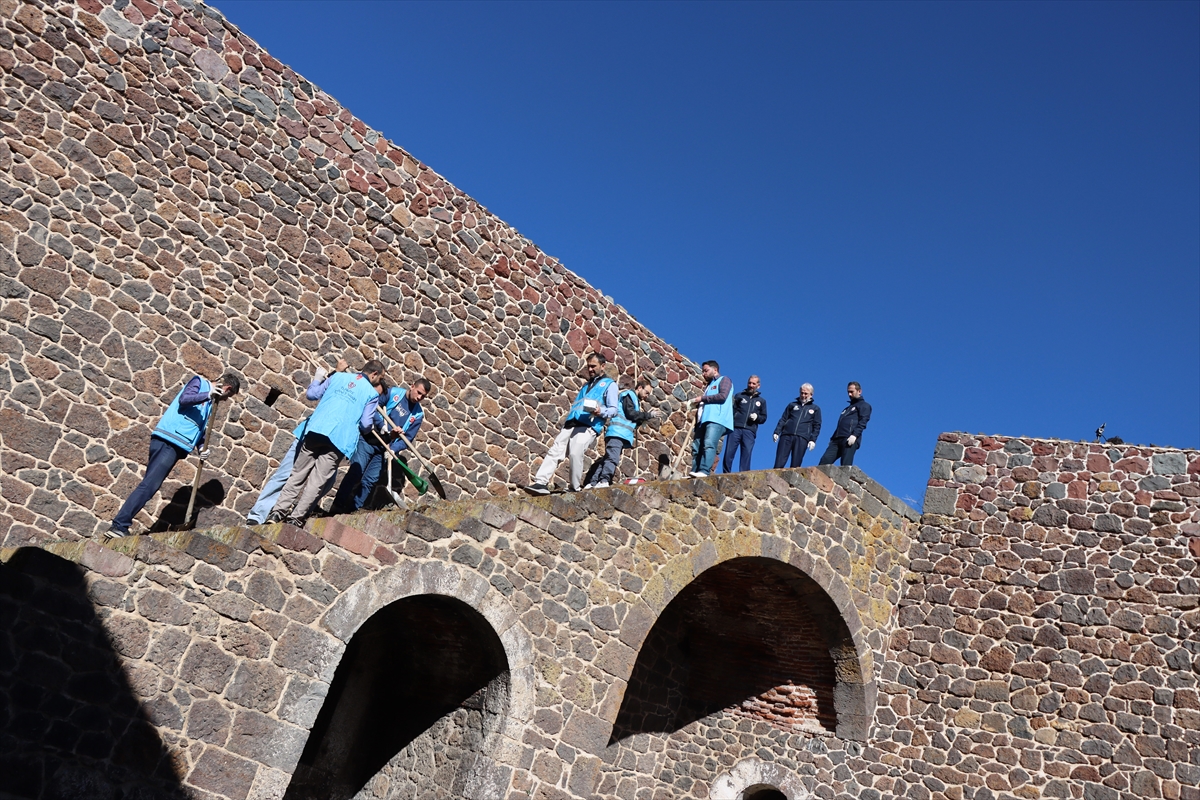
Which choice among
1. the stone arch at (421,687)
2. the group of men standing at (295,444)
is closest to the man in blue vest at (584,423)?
the stone arch at (421,687)

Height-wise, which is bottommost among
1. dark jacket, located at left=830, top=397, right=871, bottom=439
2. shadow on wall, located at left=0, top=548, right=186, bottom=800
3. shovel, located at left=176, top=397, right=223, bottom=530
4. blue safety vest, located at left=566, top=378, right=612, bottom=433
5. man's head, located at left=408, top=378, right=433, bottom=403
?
shadow on wall, located at left=0, top=548, right=186, bottom=800

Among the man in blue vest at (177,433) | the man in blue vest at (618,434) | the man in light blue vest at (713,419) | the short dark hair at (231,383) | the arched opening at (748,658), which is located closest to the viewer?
the man in blue vest at (177,433)

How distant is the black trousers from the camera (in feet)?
37.7

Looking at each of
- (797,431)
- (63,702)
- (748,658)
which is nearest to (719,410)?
(797,431)

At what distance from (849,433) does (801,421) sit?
56 centimetres

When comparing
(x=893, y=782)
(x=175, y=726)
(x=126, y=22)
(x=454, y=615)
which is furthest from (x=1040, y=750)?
(x=126, y=22)

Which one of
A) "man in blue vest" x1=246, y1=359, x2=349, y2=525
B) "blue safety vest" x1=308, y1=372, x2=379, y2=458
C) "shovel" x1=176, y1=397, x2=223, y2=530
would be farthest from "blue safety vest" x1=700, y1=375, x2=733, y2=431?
"shovel" x1=176, y1=397, x2=223, y2=530

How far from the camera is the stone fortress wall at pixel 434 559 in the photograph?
6316 millimetres

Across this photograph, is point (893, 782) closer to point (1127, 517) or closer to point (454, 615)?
point (1127, 517)

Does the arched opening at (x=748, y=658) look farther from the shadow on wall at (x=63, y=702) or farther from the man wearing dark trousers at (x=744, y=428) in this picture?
the shadow on wall at (x=63, y=702)

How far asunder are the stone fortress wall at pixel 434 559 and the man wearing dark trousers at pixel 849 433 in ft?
1.86

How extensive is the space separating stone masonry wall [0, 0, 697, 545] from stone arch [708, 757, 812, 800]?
4.06m

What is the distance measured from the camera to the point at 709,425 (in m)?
11.0

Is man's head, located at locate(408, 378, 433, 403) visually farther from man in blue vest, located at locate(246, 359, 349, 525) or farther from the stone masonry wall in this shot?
man in blue vest, located at locate(246, 359, 349, 525)
